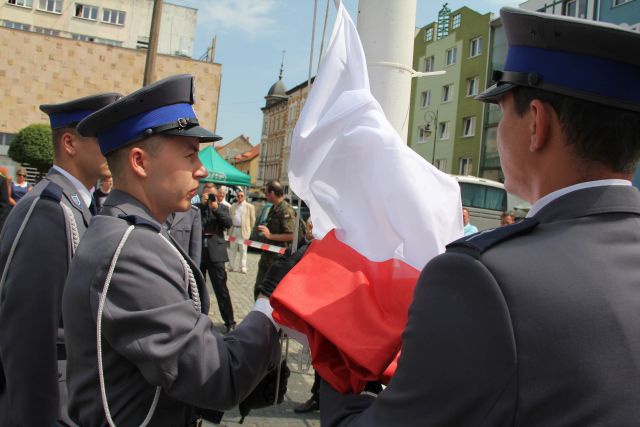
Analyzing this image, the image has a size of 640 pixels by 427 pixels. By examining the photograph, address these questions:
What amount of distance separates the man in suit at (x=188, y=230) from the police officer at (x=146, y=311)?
13.0 feet

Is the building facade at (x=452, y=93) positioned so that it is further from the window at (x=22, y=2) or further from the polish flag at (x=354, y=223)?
the window at (x=22, y=2)

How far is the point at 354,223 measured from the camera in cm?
161

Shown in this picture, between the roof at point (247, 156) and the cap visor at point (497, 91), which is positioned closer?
the cap visor at point (497, 91)

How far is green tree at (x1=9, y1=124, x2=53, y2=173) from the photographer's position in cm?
3394

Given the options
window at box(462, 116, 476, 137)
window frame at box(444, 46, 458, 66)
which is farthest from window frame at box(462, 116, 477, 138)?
window frame at box(444, 46, 458, 66)

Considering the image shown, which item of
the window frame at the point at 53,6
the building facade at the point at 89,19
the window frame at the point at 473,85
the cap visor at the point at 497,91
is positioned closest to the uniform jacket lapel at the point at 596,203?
the cap visor at the point at 497,91

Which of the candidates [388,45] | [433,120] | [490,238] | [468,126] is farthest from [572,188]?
[433,120]

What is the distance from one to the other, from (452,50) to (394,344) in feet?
127

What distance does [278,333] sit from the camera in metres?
1.75

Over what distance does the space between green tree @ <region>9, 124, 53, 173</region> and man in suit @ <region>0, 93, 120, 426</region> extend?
35.1 m

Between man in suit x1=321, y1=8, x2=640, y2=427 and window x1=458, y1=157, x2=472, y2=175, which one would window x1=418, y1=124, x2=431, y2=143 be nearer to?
window x1=458, y1=157, x2=472, y2=175

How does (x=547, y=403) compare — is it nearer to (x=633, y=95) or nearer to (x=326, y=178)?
(x=633, y=95)

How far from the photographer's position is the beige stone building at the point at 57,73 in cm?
3447

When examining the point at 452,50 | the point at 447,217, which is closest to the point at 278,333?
the point at 447,217
